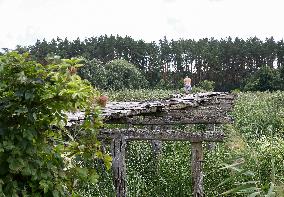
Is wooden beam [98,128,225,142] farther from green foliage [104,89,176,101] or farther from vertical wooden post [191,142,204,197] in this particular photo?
green foliage [104,89,176,101]

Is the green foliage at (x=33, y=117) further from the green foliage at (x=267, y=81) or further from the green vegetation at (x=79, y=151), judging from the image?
the green foliage at (x=267, y=81)

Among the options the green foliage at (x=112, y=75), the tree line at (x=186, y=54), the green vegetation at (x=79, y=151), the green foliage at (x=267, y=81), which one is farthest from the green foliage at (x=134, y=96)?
the tree line at (x=186, y=54)

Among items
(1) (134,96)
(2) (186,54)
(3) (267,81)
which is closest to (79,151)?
(1) (134,96)

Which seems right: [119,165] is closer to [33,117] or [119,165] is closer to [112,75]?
[33,117]

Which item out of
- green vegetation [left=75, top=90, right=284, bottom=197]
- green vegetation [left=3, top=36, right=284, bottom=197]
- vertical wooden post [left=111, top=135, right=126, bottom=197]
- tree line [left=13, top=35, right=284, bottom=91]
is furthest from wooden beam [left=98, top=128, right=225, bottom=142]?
tree line [left=13, top=35, right=284, bottom=91]

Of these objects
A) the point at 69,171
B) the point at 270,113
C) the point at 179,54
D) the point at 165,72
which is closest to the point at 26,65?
the point at 69,171

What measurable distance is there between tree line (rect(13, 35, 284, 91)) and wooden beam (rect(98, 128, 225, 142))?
191ft

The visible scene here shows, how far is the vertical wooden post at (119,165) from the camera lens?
19.6 ft

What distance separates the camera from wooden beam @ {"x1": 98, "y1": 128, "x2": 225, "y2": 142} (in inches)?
214

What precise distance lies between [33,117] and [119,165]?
3.15 meters

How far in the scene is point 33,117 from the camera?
3066mm

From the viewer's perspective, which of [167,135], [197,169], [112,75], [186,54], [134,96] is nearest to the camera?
[167,135]

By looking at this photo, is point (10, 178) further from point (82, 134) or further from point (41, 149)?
point (82, 134)

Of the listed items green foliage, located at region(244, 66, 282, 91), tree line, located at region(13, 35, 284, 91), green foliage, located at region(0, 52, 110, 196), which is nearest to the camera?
green foliage, located at region(0, 52, 110, 196)
